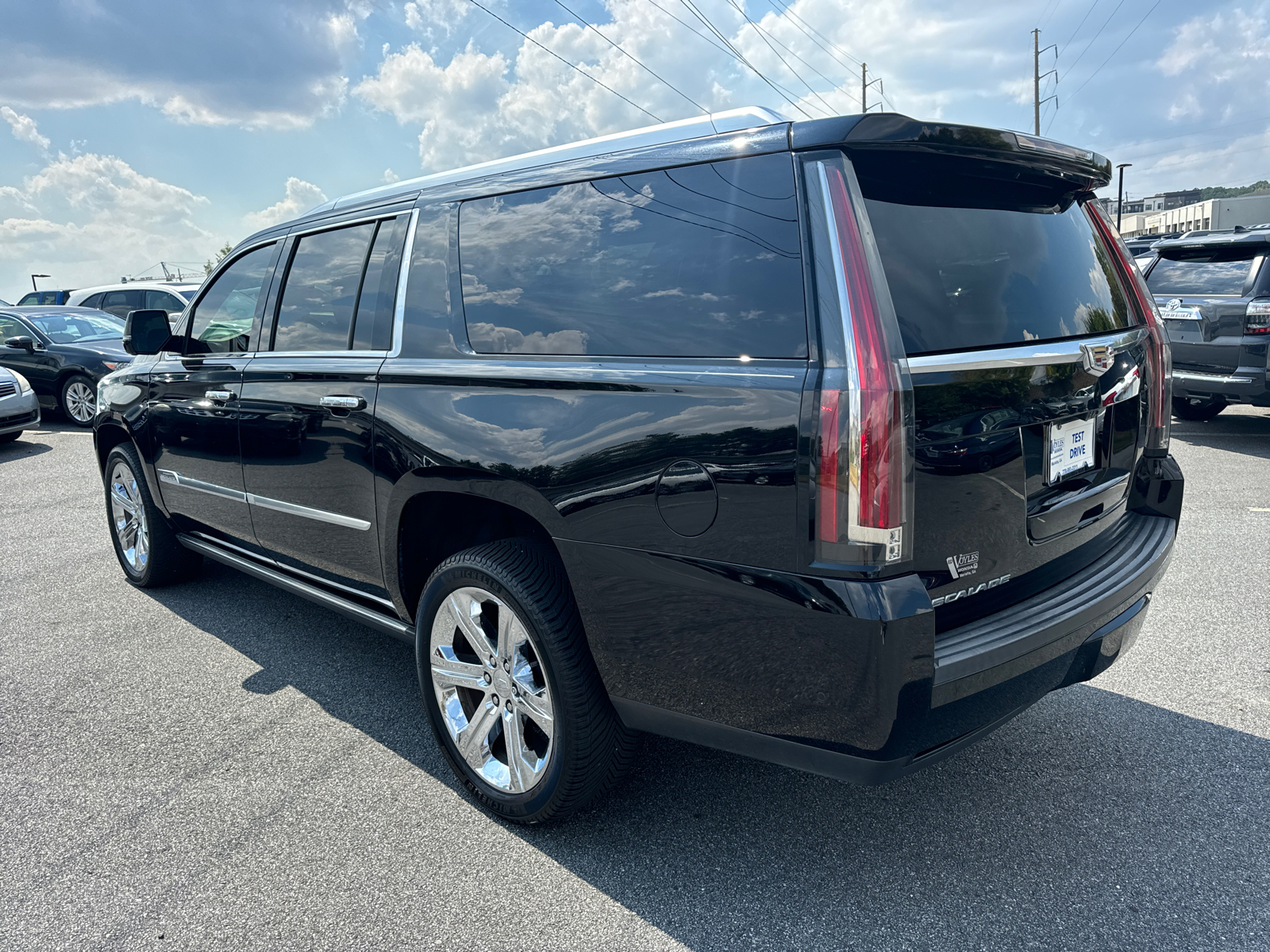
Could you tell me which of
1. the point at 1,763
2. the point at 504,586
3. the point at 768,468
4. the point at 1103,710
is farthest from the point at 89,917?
the point at 1103,710

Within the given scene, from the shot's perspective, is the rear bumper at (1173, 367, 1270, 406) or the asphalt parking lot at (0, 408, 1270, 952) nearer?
the asphalt parking lot at (0, 408, 1270, 952)

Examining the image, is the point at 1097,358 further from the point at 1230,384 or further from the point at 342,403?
the point at 1230,384

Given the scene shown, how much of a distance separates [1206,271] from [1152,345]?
6572 millimetres

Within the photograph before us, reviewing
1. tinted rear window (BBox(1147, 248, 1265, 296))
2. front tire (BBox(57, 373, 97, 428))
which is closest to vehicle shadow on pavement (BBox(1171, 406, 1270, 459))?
tinted rear window (BBox(1147, 248, 1265, 296))

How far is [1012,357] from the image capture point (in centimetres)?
215

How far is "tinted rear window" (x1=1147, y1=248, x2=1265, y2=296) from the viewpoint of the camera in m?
7.91

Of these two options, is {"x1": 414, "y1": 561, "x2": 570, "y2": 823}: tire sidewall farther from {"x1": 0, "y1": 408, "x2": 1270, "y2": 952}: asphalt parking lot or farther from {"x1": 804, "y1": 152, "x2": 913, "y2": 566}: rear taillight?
{"x1": 804, "y1": 152, "x2": 913, "y2": 566}: rear taillight

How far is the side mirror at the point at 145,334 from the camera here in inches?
171

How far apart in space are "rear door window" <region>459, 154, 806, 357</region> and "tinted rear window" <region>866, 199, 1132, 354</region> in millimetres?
258

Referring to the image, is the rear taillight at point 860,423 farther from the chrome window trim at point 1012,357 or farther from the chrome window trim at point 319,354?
the chrome window trim at point 319,354

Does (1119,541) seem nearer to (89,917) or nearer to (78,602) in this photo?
(89,917)

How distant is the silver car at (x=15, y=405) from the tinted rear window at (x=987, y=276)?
37.3 ft

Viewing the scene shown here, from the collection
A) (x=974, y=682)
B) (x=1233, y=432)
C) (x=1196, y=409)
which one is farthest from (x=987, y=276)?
(x=1196, y=409)

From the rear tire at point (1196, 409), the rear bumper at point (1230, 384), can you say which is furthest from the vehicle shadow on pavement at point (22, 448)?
the rear tire at point (1196, 409)
